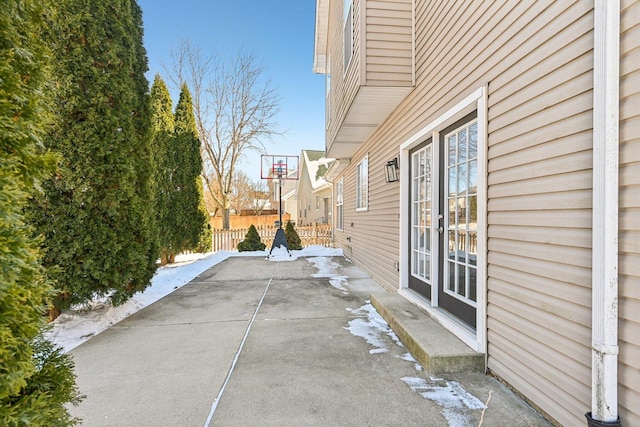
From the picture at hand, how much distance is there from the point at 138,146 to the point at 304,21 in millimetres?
9409

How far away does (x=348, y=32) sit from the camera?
15.9 feet

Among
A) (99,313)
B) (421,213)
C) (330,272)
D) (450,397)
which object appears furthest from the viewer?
(330,272)

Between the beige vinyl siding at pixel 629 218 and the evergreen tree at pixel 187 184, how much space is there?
A: 826 centimetres

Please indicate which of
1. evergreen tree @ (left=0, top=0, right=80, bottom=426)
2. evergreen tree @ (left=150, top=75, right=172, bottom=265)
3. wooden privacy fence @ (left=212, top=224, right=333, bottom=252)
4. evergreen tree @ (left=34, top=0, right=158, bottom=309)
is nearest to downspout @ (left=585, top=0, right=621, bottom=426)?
evergreen tree @ (left=0, top=0, right=80, bottom=426)

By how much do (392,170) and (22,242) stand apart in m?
4.27

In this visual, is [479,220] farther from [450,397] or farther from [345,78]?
[345,78]

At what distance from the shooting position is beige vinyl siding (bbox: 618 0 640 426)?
1372 mm

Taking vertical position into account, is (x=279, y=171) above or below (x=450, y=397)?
above

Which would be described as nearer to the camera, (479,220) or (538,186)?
(538,186)

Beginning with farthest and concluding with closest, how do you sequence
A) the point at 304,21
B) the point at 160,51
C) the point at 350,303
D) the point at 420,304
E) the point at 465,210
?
the point at 160,51 < the point at 304,21 < the point at 350,303 < the point at 420,304 < the point at 465,210

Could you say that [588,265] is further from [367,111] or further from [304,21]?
[304,21]

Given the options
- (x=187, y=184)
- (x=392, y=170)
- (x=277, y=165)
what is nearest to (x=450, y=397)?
(x=392, y=170)

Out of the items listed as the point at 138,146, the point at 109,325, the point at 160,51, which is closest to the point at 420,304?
the point at 109,325

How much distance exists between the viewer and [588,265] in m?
1.59
